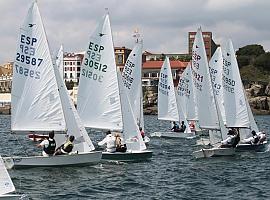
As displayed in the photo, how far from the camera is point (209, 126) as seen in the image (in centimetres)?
3073

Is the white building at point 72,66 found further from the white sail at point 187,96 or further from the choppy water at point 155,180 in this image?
the choppy water at point 155,180

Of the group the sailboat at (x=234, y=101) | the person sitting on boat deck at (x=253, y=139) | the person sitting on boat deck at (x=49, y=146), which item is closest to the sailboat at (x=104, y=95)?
the person sitting on boat deck at (x=49, y=146)

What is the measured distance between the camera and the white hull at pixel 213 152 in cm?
2764

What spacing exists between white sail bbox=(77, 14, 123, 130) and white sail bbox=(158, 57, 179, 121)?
60.6 feet

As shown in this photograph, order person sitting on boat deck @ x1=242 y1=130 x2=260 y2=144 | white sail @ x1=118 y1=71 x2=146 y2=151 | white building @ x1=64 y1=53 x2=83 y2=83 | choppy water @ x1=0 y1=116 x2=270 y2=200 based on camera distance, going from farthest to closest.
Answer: white building @ x1=64 y1=53 x2=83 y2=83
person sitting on boat deck @ x1=242 y1=130 x2=260 y2=144
white sail @ x1=118 y1=71 x2=146 y2=151
choppy water @ x1=0 y1=116 x2=270 y2=200

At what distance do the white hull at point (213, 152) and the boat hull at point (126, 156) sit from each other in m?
2.57

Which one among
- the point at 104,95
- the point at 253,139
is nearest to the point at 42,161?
the point at 104,95

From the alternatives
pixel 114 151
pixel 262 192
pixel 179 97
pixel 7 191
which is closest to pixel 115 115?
pixel 114 151

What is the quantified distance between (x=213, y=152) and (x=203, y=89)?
15.3 ft

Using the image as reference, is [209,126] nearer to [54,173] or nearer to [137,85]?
[137,85]

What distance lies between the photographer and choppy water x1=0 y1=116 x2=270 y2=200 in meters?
18.8

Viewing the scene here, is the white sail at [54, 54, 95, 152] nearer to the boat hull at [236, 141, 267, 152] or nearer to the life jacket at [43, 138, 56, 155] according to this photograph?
the life jacket at [43, 138, 56, 155]

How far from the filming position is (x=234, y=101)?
33656mm

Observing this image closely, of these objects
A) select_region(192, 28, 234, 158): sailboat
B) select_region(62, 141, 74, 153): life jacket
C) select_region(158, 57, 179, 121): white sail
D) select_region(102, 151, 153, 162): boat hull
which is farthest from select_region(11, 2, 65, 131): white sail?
select_region(158, 57, 179, 121): white sail
